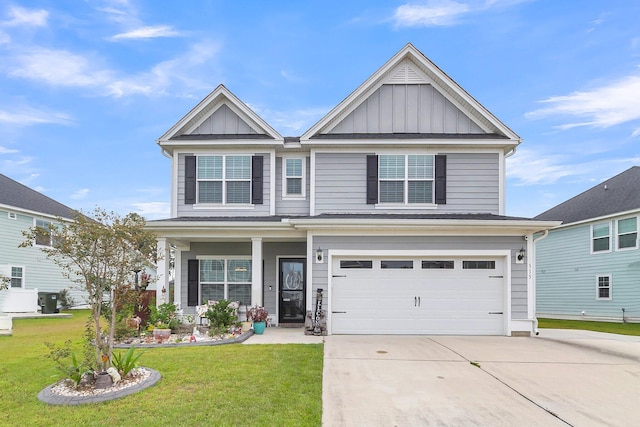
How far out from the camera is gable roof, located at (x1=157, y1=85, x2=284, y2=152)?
12.5m

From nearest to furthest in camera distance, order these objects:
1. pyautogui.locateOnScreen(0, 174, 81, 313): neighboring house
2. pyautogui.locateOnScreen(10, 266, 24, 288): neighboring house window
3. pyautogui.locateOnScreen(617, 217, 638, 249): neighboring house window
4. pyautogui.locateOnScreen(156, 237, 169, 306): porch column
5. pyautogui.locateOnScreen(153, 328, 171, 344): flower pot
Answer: pyautogui.locateOnScreen(153, 328, 171, 344): flower pot < pyautogui.locateOnScreen(156, 237, 169, 306): porch column < pyautogui.locateOnScreen(617, 217, 638, 249): neighboring house window < pyautogui.locateOnScreen(0, 174, 81, 313): neighboring house < pyautogui.locateOnScreen(10, 266, 24, 288): neighboring house window

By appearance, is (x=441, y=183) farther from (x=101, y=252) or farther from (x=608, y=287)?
(x=608, y=287)

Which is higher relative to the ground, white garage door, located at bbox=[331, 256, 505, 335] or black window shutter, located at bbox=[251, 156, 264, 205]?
black window shutter, located at bbox=[251, 156, 264, 205]

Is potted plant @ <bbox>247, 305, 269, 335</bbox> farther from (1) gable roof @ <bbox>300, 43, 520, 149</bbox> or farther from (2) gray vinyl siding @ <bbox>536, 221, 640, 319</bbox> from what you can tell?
(2) gray vinyl siding @ <bbox>536, 221, 640, 319</bbox>

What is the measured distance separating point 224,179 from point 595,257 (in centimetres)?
1682

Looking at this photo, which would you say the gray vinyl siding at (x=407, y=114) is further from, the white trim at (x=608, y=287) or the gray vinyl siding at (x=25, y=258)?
the gray vinyl siding at (x=25, y=258)

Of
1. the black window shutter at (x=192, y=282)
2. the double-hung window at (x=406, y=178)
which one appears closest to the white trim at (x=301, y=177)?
the double-hung window at (x=406, y=178)

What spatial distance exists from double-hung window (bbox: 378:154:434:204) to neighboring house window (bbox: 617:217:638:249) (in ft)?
34.0

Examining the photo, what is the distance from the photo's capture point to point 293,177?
12719 millimetres

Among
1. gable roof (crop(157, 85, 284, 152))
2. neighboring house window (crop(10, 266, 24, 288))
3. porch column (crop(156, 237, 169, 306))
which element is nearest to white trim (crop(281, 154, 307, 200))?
gable roof (crop(157, 85, 284, 152))

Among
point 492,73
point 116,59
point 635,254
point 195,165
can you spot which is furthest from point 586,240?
point 116,59

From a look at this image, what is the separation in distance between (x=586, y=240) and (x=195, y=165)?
17718mm

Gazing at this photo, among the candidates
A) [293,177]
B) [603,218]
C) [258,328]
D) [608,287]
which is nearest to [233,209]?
[293,177]

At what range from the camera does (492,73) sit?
1499 cm
